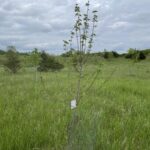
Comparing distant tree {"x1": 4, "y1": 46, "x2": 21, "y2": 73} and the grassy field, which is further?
distant tree {"x1": 4, "y1": 46, "x2": 21, "y2": 73}

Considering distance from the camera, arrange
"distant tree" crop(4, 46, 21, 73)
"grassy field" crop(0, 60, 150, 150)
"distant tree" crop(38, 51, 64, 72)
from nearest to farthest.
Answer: "grassy field" crop(0, 60, 150, 150) < "distant tree" crop(4, 46, 21, 73) < "distant tree" crop(38, 51, 64, 72)

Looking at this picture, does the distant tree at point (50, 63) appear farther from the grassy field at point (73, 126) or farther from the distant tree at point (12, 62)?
the grassy field at point (73, 126)

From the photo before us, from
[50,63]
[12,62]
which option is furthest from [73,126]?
[50,63]

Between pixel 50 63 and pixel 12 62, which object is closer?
pixel 12 62

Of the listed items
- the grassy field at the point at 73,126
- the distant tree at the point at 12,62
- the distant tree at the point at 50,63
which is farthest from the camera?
the distant tree at the point at 50,63

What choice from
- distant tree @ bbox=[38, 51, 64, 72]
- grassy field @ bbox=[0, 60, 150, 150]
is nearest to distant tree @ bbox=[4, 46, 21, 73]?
distant tree @ bbox=[38, 51, 64, 72]

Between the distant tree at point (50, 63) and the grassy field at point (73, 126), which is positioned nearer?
the grassy field at point (73, 126)

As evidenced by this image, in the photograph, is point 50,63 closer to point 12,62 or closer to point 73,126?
point 12,62

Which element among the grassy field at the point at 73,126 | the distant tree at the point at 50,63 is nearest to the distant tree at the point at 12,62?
the distant tree at the point at 50,63

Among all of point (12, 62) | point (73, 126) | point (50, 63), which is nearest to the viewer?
point (73, 126)

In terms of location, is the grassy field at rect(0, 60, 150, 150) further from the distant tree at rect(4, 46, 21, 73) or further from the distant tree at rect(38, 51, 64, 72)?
the distant tree at rect(38, 51, 64, 72)

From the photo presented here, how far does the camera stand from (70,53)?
5.21m

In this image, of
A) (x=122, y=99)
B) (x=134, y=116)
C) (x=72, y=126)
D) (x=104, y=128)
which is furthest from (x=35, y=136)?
(x=122, y=99)

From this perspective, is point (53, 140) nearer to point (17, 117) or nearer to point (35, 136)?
point (35, 136)
